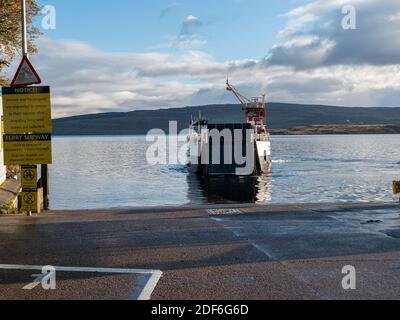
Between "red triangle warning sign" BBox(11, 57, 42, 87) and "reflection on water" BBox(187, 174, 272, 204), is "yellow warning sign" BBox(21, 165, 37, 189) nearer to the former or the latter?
"red triangle warning sign" BBox(11, 57, 42, 87)

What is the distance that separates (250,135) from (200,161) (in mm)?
6615

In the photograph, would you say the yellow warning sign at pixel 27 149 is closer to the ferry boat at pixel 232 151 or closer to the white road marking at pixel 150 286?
the white road marking at pixel 150 286

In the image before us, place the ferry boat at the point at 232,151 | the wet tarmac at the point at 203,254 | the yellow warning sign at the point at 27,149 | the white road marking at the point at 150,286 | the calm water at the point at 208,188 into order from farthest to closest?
1. the ferry boat at the point at 232,151
2. the calm water at the point at 208,188
3. the yellow warning sign at the point at 27,149
4. the wet tarmac at the point at 203,254
5. the white road marking at the point at 150,286

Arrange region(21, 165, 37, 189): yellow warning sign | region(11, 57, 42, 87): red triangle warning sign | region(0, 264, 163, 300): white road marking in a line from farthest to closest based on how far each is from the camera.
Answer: region(21, 165, 37, 189): yellow warning sign
region(11, 57, 42, 87): red triangle warning sign
region(0, 264, 163, 300): white road marking

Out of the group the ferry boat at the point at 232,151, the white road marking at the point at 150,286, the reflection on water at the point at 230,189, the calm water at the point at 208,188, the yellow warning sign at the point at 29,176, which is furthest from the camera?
the ferry boat at the point at 232,151

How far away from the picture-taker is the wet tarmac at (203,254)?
6922 millimetres

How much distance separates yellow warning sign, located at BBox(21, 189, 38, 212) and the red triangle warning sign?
95.1 inches

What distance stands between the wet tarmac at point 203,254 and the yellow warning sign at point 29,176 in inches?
31.5

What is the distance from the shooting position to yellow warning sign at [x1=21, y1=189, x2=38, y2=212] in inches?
524

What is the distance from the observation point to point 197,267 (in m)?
8.09

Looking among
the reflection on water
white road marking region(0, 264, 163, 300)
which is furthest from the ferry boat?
white road marking region(0, 264, 163, 300)

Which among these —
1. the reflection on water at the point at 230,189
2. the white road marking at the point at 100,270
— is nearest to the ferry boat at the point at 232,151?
the reflection on water at the point at 230,189
